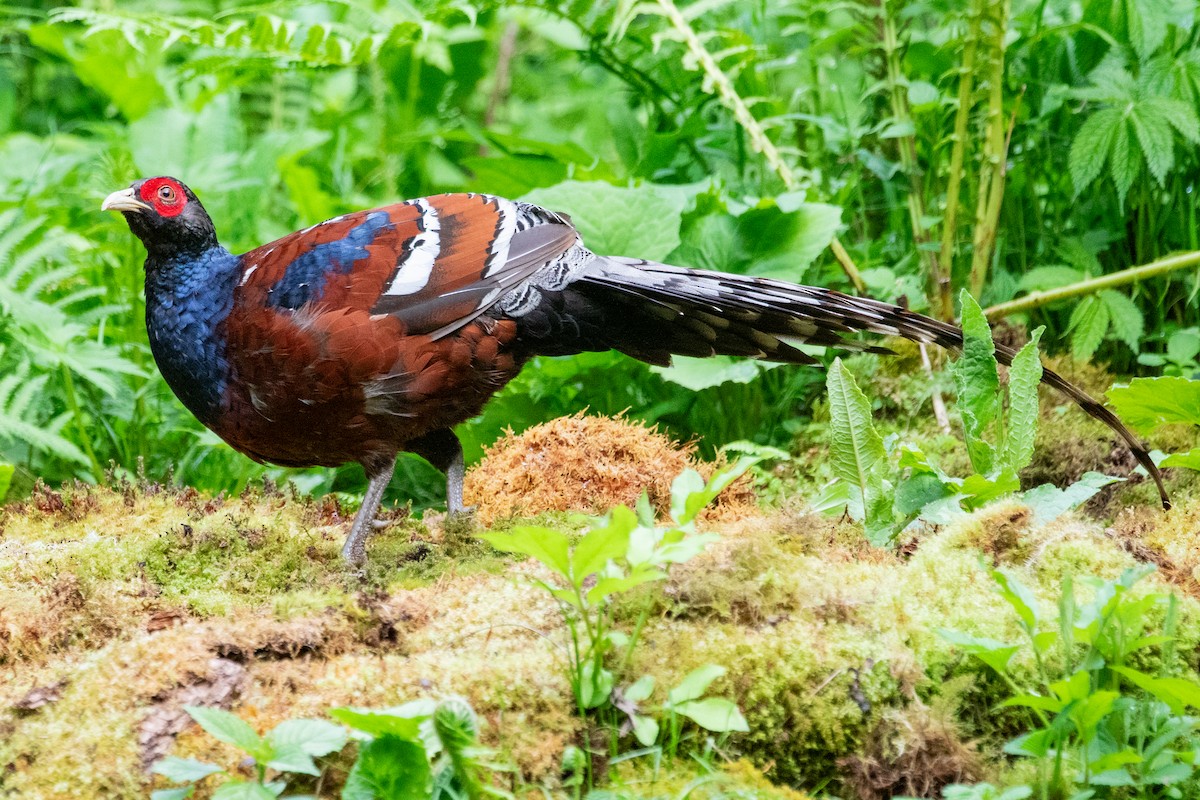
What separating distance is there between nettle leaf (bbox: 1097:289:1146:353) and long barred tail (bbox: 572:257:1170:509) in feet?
2.71

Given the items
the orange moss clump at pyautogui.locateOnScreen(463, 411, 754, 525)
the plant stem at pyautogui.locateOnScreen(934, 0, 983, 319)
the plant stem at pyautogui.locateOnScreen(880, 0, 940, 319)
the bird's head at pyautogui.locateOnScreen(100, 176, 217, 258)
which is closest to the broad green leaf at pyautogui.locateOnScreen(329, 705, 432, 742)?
the orange moss clump at pyautogui.locateOnScreen(463, 411, 754, 525)

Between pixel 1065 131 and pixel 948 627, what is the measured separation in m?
3.16

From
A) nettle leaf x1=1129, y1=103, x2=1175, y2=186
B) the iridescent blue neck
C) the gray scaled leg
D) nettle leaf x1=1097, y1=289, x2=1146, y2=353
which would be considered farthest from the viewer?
nettle leaf x1=1097, y1=289, x2=1146, y2=353

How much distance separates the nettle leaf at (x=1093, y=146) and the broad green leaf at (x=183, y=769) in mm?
3684

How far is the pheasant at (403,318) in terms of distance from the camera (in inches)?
135

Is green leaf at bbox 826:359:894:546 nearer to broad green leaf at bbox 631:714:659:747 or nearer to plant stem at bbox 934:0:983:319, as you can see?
broad green leaf at bbox 631:714:659:747

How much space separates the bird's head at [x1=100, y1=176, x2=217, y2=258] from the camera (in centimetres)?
368

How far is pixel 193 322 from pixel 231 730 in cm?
181

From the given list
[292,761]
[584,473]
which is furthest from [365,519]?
[292,761]

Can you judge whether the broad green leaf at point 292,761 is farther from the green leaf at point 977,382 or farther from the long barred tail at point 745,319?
the green leaf at point 977,382

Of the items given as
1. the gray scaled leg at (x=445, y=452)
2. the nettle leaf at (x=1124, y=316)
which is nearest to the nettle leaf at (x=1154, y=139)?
the nettle leaf at (x=1124, y=316)

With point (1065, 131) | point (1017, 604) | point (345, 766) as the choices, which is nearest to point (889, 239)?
point (1065, 131)

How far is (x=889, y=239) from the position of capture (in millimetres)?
5254

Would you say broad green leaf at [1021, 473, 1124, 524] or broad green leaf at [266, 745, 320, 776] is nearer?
broad green leaf at [266, 745, 320, 776]
